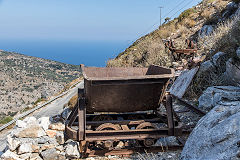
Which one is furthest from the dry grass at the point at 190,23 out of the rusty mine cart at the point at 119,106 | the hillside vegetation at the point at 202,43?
the rusty mine cart at the point at 119,106

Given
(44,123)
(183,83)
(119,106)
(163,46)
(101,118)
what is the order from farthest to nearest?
(163,46) → (183,83) → (101,118) → (44,123) → (119,106)

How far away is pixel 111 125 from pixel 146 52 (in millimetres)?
12563

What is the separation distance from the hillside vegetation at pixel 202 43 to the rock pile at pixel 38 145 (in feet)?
16.6

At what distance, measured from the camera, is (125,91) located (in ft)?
14.1

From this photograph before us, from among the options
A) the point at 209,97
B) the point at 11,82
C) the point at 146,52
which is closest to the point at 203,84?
the point at 209,97

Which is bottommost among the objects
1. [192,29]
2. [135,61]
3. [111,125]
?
[111,125]

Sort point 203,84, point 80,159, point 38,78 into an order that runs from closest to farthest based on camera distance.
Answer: point 80,159 < point 203,84 < point 38,78

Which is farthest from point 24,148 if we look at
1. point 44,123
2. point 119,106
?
point 119,106

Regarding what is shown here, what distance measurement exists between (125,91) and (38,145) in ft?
6.88

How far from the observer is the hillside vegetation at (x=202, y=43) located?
804 centimetres

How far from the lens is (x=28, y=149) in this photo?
445 cm

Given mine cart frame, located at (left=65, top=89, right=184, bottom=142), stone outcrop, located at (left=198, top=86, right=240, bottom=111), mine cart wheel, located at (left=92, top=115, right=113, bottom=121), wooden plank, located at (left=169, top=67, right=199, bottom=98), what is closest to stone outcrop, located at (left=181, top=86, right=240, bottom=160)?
mine cart frame, located at (left=65, top=89, right=184, bottom=142)

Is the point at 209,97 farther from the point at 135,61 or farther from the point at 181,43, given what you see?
the point at 135,61

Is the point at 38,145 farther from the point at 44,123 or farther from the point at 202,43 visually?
the point at 202,43
